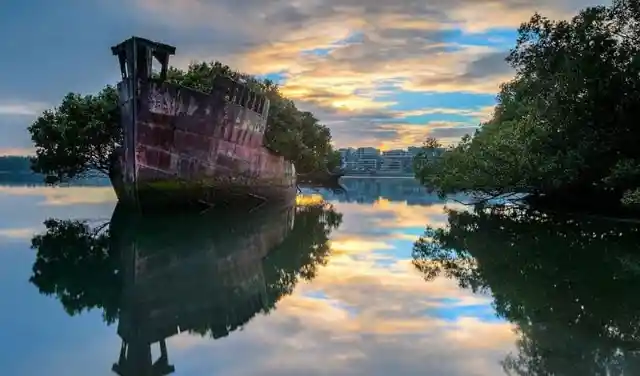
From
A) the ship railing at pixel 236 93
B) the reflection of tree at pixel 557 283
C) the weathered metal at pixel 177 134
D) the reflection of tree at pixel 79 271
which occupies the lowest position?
the reflection of tree at pixel 79 271

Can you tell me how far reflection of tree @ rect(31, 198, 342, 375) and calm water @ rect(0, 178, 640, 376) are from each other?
0.14ft

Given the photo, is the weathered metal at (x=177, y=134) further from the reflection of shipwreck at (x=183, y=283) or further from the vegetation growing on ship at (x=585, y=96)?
the vegetation growing on ship at (x=585, y=96)

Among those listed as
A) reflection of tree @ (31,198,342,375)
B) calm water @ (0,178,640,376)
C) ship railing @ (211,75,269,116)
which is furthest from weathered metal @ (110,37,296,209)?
calm water @ (0,178,640,376)

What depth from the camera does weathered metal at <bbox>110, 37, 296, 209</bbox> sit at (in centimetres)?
2344

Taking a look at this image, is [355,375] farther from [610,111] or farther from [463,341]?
[610,111]

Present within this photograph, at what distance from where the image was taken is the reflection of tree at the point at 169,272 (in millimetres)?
7621

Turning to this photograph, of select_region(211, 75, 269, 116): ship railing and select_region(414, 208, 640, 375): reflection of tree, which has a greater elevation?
select_region(211, 75, 269, 116): ship railing

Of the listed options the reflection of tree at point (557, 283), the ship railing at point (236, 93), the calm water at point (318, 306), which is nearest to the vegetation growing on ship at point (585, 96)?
the reflection of tree at point (557, 283)

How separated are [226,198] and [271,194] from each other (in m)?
7.81

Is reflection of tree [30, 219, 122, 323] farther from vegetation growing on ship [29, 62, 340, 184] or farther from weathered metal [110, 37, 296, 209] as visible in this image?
vegetation growing on ship [29, 62, 340, 184]

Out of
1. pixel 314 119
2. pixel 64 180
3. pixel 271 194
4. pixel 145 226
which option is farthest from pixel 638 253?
pixel 314 119

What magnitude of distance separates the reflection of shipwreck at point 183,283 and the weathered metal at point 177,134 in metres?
3.75

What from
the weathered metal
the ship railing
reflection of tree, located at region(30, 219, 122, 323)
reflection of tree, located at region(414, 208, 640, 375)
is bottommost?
reflection of tree, located at region(30, 219, 122, 323)

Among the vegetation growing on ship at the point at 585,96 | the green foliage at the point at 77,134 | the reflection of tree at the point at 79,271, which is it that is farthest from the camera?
the green foliage at the point at 77,134
